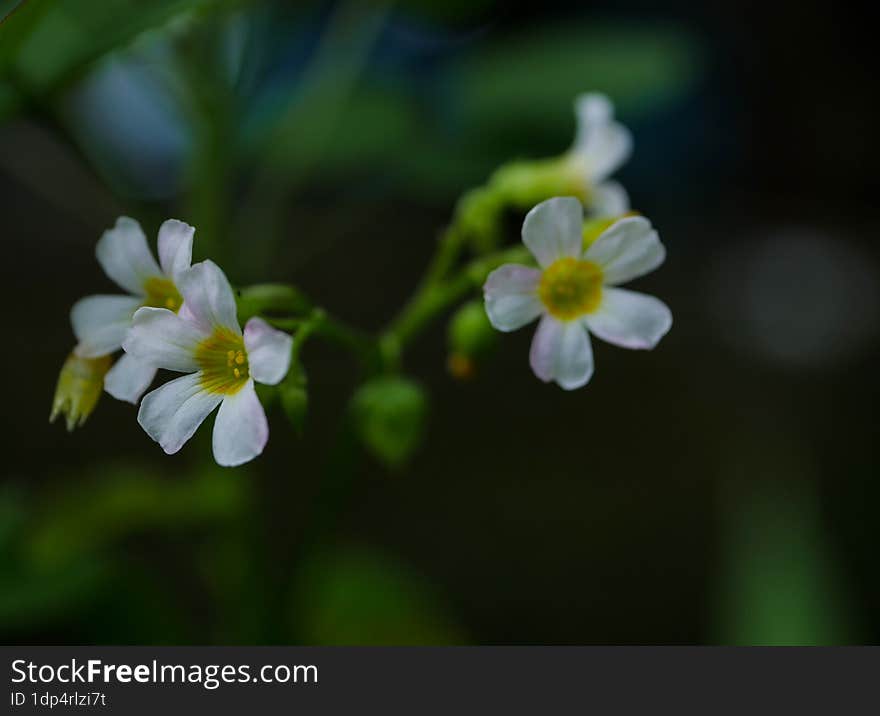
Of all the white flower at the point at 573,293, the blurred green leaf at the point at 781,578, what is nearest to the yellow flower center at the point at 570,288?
the white flower at the point at 573,293

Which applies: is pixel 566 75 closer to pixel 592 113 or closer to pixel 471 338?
pixel 592 113

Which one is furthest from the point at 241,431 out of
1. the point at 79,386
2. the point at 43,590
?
the point at 43,590

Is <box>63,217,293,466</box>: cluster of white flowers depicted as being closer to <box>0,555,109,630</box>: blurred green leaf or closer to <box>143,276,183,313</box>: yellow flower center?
<box>143,276,183,313</box>: yellow flower center

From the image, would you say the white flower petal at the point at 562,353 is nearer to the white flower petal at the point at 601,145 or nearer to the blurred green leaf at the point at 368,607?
the white flower petal at the point at 601,145

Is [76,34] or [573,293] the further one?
[76,34]

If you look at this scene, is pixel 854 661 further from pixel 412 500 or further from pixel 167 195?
pixel 167 195

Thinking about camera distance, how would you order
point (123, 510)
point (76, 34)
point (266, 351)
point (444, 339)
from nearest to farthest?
point (266, 351), point (76, 34), point (123, 510), point (444, 339)

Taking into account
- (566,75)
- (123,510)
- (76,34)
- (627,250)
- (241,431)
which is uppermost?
(566,75)

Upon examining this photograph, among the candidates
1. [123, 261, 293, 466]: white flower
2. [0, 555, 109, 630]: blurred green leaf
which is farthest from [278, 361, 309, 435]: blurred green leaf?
[0, 555, 109, 630]: blurred green leaf
